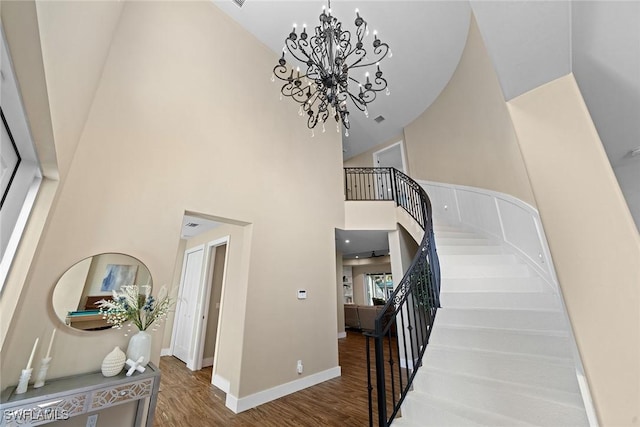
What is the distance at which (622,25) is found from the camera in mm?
1703

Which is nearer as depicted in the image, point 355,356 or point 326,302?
point 326,302

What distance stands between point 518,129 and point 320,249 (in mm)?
3604

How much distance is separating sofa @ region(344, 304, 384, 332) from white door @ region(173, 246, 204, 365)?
5329mm

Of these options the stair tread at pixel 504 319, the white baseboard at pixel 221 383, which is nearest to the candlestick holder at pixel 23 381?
the white baseboard at pixel 221 383

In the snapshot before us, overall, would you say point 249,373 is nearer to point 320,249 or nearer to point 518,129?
point 320,249

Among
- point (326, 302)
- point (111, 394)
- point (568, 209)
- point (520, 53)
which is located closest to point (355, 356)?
point (326, 302)

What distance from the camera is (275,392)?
3.41 metres

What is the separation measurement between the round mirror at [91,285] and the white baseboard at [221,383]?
2030 mm

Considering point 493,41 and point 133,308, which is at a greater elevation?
point 493,41

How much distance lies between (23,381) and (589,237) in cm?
347

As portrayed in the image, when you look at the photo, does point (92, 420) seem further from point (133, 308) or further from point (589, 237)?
point (589, 237)

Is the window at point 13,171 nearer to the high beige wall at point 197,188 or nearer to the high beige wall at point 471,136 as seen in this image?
the high beige wall at point 197,188

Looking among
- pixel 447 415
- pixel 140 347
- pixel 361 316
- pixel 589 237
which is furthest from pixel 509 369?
pixel 361 316

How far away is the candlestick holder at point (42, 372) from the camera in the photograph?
1.85 meters
